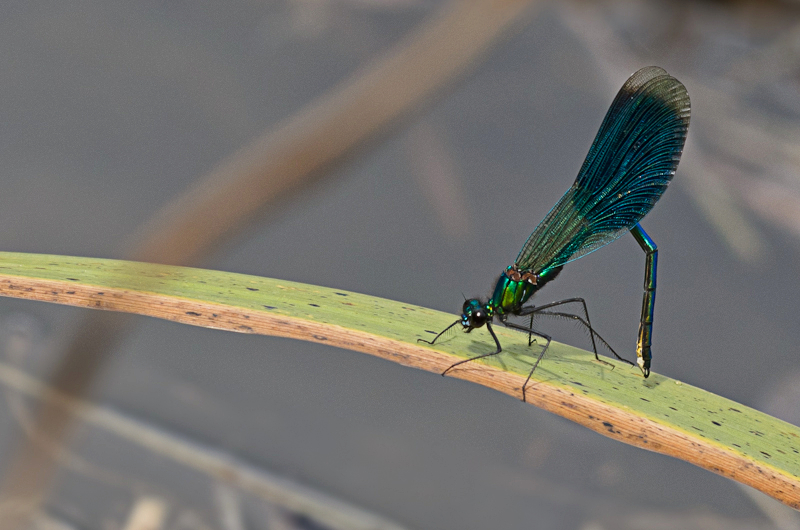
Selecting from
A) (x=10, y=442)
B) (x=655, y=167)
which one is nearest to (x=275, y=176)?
(x=655, y=167)

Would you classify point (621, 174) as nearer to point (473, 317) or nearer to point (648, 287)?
point (648, 287)

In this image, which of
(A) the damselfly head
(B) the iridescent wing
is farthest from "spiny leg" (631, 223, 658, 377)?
(A) the damselfly head

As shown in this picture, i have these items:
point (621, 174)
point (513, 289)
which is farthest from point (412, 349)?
point (621, 174)

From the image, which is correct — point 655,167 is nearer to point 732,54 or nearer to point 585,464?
point 585,464

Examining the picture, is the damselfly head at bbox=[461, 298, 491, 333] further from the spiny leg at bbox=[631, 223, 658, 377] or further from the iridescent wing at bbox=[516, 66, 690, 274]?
the spiny leg at bbox=[631, 223, 658, 377]

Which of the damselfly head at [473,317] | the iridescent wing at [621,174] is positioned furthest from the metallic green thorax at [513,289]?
the damselfly head at [473,317]

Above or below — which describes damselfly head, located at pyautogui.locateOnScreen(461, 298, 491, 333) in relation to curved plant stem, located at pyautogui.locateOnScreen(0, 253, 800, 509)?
below
